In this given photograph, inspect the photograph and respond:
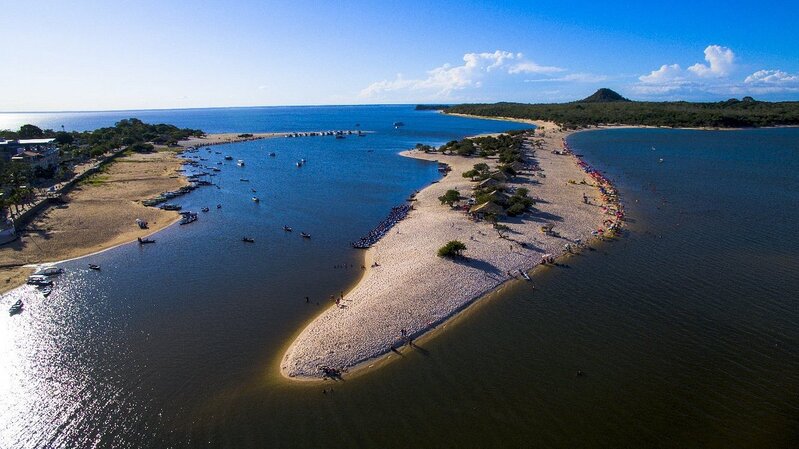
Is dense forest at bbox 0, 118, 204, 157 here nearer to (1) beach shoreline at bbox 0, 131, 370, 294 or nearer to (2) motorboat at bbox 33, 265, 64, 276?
(1) beach shoreline at bbox 0, 131, 370, 294

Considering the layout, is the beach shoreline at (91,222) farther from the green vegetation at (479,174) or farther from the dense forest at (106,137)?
the green vegetation at (479,174)

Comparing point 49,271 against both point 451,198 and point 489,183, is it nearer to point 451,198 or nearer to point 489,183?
point 451,198

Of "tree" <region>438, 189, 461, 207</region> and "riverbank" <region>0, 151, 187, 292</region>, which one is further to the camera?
"tree" <region>438, 189, 461, 207</region>

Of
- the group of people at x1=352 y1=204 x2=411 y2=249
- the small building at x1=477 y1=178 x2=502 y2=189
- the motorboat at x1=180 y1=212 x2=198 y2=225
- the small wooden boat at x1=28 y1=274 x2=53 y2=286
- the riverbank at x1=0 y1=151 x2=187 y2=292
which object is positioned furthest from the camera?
the small building at x1=477 y1=178 x2=502 y2=189

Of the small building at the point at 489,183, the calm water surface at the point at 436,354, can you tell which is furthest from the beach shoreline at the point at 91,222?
the small building at the point at 489,183

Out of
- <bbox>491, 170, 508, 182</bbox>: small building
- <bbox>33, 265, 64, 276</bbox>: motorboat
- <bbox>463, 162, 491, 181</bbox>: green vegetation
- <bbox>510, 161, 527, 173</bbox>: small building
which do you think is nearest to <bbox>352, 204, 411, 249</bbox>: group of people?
<bbox>463, 162, 491, 181</bbox>: green vegetation

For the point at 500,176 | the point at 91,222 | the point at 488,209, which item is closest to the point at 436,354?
the point at 488,209
